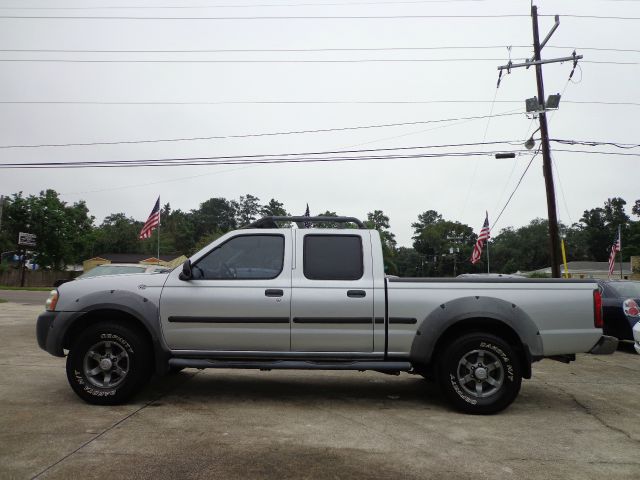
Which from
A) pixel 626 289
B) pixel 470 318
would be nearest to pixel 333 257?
pixel 470 318

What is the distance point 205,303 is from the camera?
522 cm

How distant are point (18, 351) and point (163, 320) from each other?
5.00 m

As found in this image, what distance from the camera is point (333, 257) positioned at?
5.45 metres

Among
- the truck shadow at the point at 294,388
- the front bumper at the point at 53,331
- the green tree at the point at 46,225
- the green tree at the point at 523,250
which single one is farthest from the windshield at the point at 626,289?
the green tree at the point at 523,250

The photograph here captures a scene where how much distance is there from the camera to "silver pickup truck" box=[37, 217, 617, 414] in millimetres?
5090

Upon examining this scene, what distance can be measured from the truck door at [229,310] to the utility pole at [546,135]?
42.0ft

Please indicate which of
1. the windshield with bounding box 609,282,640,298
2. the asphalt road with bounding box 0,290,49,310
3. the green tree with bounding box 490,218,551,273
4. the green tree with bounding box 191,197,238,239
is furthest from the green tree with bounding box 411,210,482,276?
the windshield with bounding box 609,282,640,298

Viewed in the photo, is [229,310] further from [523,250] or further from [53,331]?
[523,250]

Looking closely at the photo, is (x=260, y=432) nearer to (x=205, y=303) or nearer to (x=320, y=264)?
(x=205, y=303)

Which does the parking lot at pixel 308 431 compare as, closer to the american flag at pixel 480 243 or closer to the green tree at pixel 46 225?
the american flag at pixel 480 243

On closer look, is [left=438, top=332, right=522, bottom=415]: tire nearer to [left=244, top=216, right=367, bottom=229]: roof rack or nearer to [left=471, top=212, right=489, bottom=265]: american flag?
[left=244, top=216, right=367, bottom=229]: roof rack

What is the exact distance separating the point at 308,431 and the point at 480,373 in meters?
1.86

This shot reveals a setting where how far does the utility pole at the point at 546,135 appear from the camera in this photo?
1567 cm

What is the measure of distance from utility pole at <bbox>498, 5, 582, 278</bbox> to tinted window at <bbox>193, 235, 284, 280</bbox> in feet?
41.4
